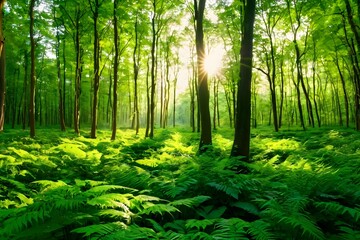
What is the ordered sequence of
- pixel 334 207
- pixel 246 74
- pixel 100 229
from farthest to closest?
pixel 246 74, pixel 334 207, pixel 100 229

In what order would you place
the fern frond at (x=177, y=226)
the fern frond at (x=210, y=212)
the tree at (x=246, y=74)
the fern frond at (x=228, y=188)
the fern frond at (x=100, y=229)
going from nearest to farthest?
the fern frond at (x=100, y=229) → the fern frond at (x=177, y=226) → the fern frond at (x=210, y=212) → the fern frond at (x=228, y=188) → the tree at (x=246, y=74)

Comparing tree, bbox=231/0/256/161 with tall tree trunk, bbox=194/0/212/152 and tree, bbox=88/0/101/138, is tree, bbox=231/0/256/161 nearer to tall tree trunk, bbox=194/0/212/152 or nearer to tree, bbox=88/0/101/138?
tall tree trunk, bbox=194/0/212/152

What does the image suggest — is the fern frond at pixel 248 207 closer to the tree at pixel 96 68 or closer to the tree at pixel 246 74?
the tree at pixel 246 74

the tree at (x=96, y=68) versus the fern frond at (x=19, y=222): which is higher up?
the tree at (x=96, y=68)

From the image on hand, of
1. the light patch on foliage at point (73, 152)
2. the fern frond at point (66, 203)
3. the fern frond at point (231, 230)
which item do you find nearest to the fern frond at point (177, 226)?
the fern frond at point (231, 230)

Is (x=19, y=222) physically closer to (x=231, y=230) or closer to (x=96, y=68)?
(x=231, y=230)

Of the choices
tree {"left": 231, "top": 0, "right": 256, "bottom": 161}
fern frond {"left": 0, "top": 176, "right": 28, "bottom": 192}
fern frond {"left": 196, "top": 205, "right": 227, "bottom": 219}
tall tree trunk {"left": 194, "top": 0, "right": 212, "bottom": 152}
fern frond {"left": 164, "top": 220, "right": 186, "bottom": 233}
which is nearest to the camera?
fern frond {"left": 164, "top": 220, "right": 186, "bottom": 233}

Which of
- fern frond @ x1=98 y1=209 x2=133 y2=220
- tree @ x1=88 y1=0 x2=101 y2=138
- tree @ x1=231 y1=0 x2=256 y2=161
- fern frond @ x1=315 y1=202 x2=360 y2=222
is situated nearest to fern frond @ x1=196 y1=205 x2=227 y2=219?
fern frond @ x1=98 y1=209 x2=133 y2=220

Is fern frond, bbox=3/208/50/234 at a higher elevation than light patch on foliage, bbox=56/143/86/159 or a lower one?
lower

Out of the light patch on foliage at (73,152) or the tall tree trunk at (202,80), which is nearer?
the light patch on foliage at (73,152)

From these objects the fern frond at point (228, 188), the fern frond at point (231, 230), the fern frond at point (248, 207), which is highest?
the fern frond at point (228, 188)

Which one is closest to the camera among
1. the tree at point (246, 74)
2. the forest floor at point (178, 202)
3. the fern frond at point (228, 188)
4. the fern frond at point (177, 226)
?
the forest floor at point (178, 202)

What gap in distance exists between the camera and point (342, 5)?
15.8 m

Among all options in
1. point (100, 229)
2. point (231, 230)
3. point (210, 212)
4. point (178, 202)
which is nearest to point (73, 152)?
point (178, 202)
